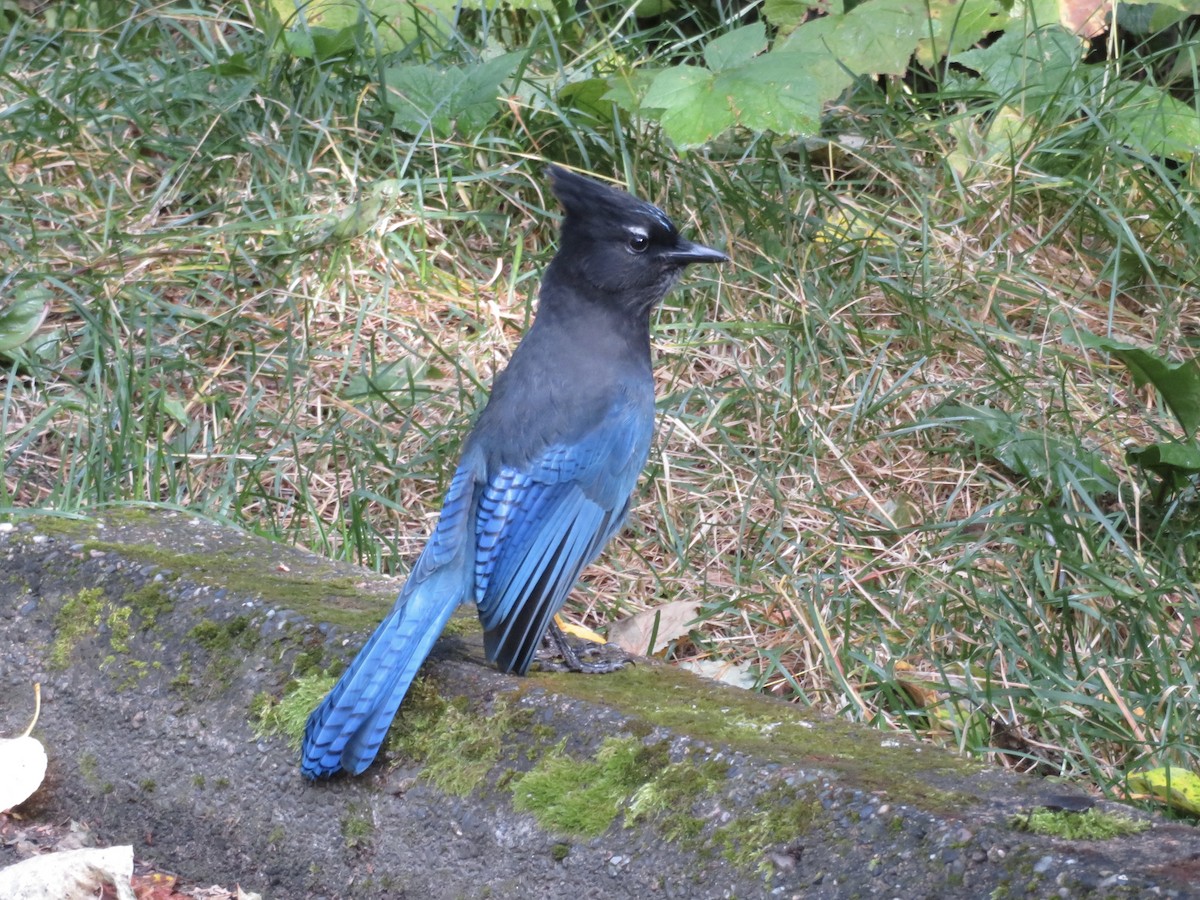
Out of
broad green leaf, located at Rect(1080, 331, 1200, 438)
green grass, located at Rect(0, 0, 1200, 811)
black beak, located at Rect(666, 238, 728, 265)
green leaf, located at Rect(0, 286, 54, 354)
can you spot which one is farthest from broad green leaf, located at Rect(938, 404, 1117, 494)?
green leaf, located at Rect(0, 286, 54, 354)

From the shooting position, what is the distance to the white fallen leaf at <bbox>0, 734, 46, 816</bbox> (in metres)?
2.35

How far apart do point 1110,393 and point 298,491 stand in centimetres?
192

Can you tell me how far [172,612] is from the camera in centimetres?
249

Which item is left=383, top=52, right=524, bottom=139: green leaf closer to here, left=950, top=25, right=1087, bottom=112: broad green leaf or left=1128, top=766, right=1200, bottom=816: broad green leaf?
left=950, top=25, right=1087, bottom=112: broad green leaf

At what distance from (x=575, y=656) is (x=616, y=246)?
0.80m

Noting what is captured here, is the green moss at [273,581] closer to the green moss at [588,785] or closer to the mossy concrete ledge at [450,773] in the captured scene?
the mossy concrete ledge at [450,773]

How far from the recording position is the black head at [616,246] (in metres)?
2.85

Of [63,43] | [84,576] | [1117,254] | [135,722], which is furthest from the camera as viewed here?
[63,43]

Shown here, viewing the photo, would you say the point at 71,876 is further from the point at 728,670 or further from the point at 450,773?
the point at 728,670

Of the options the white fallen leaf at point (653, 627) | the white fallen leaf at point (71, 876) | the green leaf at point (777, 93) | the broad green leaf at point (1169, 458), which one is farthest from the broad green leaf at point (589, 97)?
the white fallen leaf at point (71, 876)

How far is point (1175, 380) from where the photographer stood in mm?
3455

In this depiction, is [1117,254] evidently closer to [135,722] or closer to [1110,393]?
[1110,393]

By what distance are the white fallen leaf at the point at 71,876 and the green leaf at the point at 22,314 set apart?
2.16m

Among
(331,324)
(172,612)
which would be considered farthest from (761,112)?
(172,612)
